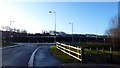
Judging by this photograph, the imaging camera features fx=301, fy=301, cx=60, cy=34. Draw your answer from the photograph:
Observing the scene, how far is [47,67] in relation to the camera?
15.9 metres

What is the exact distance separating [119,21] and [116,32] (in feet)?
5.77

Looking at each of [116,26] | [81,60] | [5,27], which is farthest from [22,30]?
[81,60]

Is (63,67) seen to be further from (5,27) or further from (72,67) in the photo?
(5,27)

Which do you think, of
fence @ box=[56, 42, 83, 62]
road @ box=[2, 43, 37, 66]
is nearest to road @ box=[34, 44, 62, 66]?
road @ box=[2, 43, 37, 66]

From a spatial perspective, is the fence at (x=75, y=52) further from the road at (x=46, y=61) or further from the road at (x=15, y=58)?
the road at (x=15, y=58)

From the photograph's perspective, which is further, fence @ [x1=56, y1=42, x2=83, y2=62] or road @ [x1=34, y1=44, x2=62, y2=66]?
fence @ [x1=56, y1=42, x2=83, y2=62]

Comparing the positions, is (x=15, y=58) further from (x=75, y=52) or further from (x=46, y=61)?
(x=75, y=52)

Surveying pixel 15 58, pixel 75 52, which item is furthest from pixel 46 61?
pixel 15 58

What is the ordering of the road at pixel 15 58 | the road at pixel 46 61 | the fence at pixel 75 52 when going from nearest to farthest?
the road at pixel 46 61 < the road at pixel 15 58 < the fence at pixel 75 52

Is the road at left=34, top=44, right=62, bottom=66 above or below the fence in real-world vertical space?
below

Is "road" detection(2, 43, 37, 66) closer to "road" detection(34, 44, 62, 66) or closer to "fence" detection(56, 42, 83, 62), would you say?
"road" detection(34, 44, 62, 66)

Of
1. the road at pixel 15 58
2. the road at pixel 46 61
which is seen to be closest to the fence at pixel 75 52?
the road at pixel 46 61

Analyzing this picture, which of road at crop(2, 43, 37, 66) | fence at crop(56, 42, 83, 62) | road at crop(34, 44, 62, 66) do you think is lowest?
road at crop(2, 43, 37, 66)

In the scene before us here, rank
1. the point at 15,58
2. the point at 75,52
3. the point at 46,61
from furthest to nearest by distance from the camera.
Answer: the point at 15,58 → the point at 75,52 → the point at 46,61
